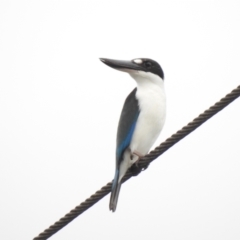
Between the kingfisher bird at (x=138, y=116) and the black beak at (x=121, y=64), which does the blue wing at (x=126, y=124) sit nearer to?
the kingfisher bird at (x=138, y=116)

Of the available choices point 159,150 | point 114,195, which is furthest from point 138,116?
point 159,150

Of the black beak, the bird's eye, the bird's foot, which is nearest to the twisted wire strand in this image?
the bird's foot

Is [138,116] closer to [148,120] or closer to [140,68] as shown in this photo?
[148,120]

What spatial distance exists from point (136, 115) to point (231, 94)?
2053mm

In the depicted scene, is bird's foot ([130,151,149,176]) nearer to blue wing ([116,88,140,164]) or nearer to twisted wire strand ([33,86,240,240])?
blue wing ([116,88,140,164])

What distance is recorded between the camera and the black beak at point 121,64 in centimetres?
538

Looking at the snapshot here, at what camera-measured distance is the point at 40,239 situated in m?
4.08

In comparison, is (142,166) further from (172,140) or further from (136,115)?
(172,140)

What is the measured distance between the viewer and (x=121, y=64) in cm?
556

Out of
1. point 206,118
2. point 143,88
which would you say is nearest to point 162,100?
point 143,88

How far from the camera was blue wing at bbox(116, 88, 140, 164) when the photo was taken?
541 centimetres

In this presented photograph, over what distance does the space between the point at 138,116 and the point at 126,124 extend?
0.14 m

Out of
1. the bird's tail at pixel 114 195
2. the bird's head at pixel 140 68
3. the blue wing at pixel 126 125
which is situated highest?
the bird's head at pixel 140 68

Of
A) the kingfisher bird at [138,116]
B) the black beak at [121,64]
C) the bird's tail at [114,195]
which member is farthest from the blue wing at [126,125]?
the black beak at [121,64]
